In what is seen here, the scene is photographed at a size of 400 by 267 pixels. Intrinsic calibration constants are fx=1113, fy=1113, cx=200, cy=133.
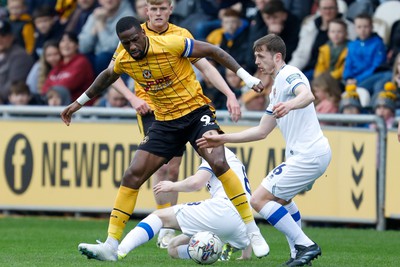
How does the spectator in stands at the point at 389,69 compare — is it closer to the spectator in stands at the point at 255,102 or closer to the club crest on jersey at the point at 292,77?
the spectator in stands at the point at 255,102

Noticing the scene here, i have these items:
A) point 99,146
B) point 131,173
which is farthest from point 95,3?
point 131,173

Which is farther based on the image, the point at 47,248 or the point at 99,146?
the point at 99,146

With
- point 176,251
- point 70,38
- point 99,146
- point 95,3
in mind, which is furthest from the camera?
→ point 95,3

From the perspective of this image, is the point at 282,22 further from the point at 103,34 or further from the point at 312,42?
the point at 103,34

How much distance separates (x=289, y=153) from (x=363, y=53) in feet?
21.5

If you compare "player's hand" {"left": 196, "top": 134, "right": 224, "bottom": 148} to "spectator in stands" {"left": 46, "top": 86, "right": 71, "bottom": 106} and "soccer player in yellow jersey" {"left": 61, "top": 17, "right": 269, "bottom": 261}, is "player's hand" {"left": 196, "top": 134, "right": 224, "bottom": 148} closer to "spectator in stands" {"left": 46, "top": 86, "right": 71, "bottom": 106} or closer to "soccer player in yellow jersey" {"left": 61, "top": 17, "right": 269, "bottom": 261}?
"soccer player in yellow jersey" {"left": 61, "top": 17, "right": 269, "bottom": 261}

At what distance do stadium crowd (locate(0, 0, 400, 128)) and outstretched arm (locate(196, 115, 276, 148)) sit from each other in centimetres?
487

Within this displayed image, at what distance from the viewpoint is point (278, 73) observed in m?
9.58

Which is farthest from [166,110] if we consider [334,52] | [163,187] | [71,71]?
[71,71]

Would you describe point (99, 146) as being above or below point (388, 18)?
below

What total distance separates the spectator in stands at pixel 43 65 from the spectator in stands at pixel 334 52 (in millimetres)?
4396

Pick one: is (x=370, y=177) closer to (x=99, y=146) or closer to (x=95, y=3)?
(x=99, y=146)

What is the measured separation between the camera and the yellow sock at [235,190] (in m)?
9.79

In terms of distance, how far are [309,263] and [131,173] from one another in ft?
5.71
